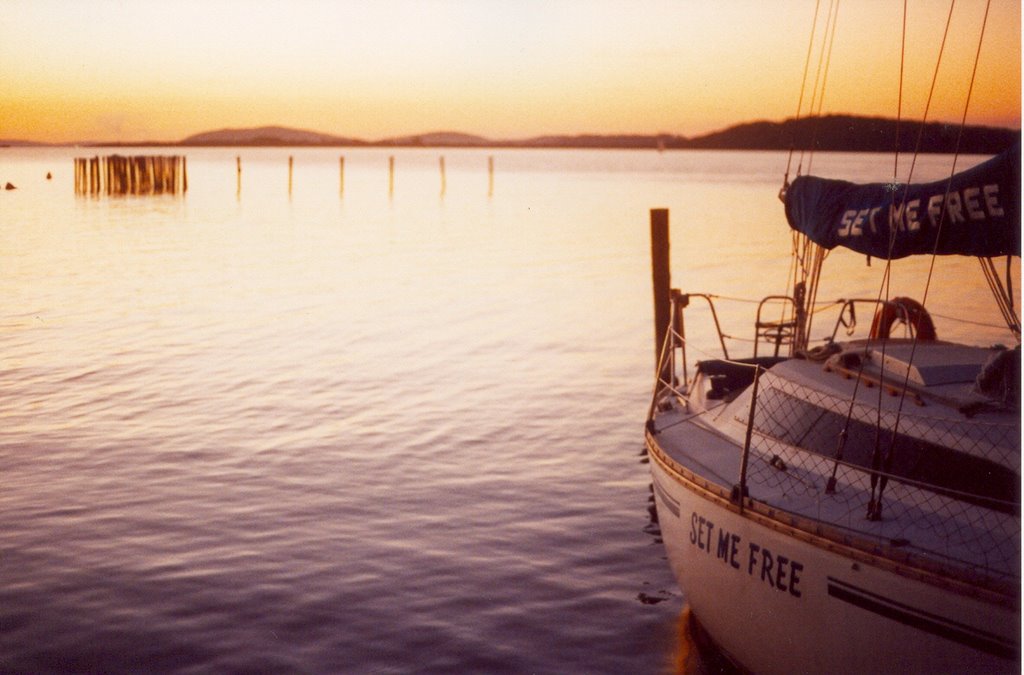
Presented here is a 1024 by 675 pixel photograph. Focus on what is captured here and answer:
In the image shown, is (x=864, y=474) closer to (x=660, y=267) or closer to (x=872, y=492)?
(x=872, y=492)

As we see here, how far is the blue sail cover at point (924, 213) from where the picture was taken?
718 centimetres

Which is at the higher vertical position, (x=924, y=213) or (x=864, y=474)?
(x=924, y=213)

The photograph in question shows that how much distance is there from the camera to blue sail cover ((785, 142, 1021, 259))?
7180 millimetres

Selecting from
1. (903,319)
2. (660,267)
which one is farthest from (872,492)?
(660,267)

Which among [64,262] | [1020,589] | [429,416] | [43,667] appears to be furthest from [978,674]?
[64,262]

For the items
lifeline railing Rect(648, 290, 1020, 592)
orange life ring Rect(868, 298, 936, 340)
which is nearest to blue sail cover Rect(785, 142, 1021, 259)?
lifeline railing Rect(648, 290, 1020, 592)

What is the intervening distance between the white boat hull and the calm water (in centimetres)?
143

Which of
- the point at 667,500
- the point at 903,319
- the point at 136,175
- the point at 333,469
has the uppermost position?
the point at 903,319

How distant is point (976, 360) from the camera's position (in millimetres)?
9016

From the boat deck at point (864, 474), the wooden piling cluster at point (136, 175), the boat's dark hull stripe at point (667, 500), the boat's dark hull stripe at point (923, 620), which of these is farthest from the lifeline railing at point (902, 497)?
the wooden piling cluster at point (136, 175)

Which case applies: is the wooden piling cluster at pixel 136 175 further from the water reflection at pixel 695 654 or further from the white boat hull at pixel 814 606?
the white boat hull at pixel 814 606

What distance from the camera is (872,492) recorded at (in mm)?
7277

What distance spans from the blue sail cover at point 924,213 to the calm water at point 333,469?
400 centimetres

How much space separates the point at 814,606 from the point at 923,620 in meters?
0.86
